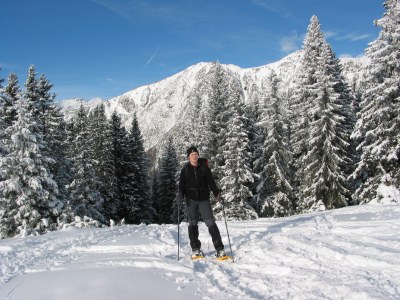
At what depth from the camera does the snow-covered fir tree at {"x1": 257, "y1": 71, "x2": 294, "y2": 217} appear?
103ft

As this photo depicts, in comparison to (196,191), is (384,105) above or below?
above

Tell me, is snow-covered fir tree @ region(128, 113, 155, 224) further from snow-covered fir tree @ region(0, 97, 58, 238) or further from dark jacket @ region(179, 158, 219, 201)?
dark jacket @ region(179, 158, 219, 201)

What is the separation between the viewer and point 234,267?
6820 mm

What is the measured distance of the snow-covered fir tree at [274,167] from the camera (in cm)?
3133

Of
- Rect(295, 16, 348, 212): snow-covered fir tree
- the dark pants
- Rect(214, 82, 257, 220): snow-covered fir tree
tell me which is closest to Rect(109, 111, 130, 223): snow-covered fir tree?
Rect(214, 82, 257, 220): snow-covered fir tree

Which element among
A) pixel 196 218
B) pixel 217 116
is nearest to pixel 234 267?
pixel 196 218

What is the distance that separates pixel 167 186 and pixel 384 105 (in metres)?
29.6

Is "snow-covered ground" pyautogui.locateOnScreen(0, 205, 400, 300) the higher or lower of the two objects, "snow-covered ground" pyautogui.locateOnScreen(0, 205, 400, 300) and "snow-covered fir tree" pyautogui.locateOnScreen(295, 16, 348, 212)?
the lower

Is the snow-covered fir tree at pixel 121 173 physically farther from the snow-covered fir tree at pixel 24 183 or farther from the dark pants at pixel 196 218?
the dark pants at pixel 196 218

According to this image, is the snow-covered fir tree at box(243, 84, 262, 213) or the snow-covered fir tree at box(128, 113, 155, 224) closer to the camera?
the snow-covered fir tree at box(243, 84, 262, 213)

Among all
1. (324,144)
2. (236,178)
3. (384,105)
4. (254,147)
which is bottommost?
(236,178)

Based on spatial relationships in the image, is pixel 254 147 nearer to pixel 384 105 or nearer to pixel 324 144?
pixel 324 144

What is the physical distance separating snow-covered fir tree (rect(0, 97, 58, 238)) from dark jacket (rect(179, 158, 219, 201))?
16.0 m

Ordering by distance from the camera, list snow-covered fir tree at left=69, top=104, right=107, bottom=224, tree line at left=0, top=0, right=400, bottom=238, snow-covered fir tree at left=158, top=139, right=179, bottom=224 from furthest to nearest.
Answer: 1. snow-covered fir tree at left=158, top=139, right=179, bottom=224
2. snow-covered fir tree at left=69, top=104, right=107, bottom=224
3. tree line at left=0, top=0, right=400, bottom=238
